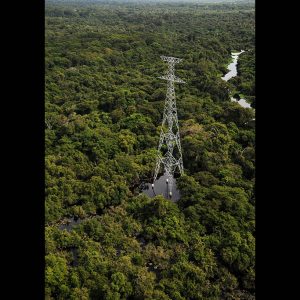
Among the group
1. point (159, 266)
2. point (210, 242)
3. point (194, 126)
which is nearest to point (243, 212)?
point (210, 242)

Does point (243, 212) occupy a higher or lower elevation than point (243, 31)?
lower

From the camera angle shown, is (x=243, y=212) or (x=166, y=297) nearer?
(x=166, y=297)

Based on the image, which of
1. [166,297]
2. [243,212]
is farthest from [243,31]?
[166,297]
